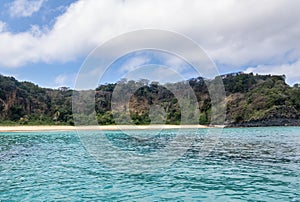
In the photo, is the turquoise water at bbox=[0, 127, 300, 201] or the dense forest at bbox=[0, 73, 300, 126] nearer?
the turquoise water at bbox=[0, 127, 300, 201]

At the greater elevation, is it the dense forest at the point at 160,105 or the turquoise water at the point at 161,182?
the dense forest at the point at 160,105

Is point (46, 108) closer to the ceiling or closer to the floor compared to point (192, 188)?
closer to the ceiling

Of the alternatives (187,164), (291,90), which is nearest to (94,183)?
(187,164)

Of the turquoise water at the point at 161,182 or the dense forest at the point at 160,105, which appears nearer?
the turquoise water at the point at 161,182

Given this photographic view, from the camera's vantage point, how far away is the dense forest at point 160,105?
69.9 m

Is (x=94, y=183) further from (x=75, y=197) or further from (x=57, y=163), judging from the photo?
(x=57, y=163)

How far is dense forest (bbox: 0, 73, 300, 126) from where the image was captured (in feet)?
229

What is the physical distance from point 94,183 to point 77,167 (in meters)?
4.31

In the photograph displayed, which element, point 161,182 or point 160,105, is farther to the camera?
point 160,105

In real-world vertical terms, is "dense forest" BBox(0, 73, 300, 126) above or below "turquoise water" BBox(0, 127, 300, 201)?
above

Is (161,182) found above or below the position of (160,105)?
below

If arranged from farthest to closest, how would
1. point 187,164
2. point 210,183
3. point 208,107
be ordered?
1. point 208,107
2. point 187,164
3. point 210,183

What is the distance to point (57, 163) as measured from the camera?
16922 mm

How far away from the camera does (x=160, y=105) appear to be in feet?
229
